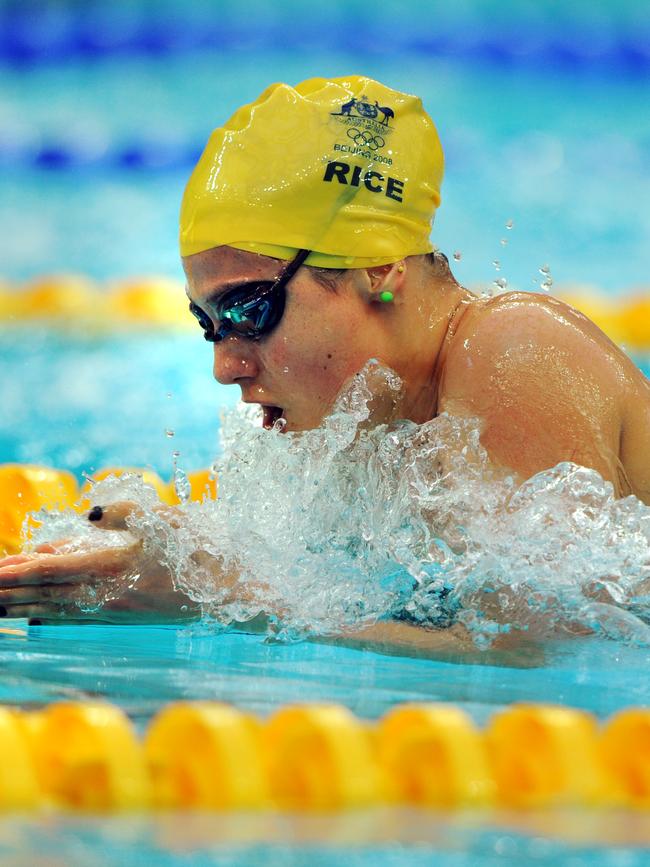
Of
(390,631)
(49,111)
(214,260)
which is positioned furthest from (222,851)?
(49,111)

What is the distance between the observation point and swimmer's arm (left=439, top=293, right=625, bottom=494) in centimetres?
215

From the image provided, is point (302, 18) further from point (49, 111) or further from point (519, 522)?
point (519, 522)

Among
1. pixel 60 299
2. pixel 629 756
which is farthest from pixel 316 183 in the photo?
pixel 60 299

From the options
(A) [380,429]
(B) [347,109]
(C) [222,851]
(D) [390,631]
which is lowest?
(C) [222,851]

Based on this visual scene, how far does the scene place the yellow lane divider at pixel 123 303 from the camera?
7.41 metres

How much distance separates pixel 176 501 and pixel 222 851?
2625mm

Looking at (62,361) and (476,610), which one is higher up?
(62,361)

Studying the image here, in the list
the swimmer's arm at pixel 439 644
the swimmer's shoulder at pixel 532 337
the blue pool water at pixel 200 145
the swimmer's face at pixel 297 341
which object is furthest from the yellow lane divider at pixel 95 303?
the swimmer's arm at pixel 439 644

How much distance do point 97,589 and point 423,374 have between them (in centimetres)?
77

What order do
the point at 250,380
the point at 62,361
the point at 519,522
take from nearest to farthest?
the point at 519,522 < the point at 250,380 < the point at 62,361

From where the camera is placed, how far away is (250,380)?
2.42 metres

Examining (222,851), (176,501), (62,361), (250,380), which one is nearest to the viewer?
(222,851)

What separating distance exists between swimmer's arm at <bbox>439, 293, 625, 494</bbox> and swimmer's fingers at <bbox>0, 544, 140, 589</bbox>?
671 millimetres

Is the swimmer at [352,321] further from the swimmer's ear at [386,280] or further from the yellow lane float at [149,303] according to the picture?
the yellow lane float at [149,303]
